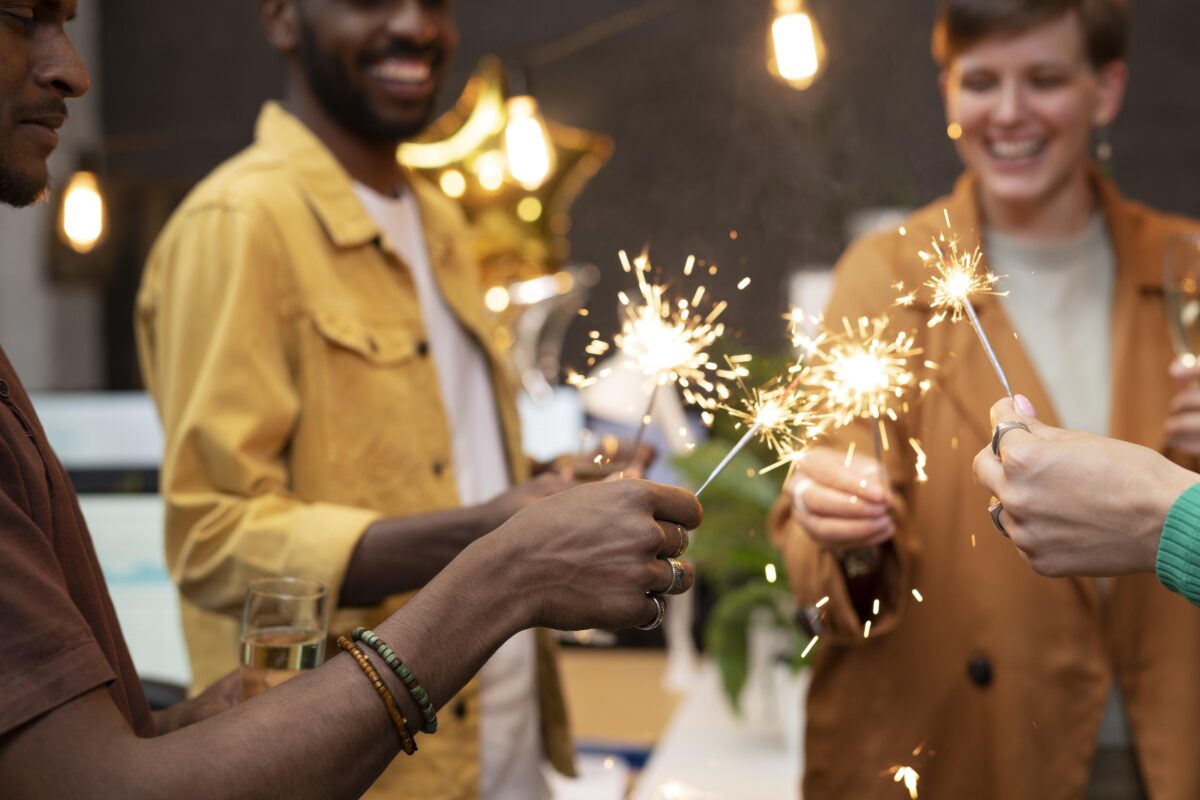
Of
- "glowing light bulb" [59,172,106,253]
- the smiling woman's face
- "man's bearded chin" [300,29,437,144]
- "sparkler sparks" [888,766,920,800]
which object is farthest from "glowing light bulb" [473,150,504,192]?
"sparkler sparks" [888,766,920,800]

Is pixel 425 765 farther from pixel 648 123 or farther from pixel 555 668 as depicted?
pixel 648 123

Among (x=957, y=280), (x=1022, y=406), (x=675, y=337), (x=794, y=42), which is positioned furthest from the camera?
(x=794, y=42)

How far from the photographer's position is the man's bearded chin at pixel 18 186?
938mm

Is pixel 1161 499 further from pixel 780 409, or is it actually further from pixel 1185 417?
pixel 1185 417

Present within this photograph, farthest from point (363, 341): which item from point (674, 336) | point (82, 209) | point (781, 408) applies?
point (82, 209)

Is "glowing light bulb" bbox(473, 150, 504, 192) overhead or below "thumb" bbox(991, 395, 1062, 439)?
overhead

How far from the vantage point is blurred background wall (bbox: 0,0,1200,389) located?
4.35 m

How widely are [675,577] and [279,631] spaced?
391 millimetres

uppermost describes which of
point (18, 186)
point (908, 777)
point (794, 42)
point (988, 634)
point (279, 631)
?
point (794, 42)

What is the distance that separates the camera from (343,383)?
1.58m

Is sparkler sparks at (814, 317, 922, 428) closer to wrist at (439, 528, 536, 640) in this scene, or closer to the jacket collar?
wrist at (439, 528, 536, 640)

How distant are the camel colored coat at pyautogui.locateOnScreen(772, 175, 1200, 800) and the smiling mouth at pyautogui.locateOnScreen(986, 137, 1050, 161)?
→ 115 millimetres

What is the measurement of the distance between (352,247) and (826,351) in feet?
2.12

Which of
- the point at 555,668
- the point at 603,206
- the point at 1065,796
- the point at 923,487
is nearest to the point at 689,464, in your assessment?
the point at 555,668
